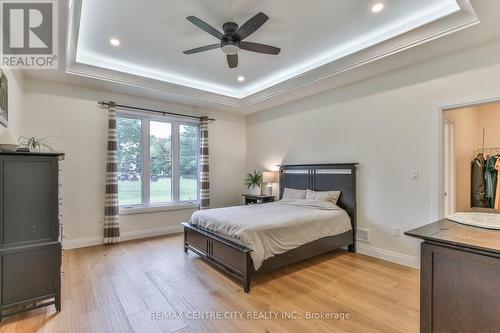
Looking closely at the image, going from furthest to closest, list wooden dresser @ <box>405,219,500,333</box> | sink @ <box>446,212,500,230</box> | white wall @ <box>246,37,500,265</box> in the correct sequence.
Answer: white wall @ <box>246,37,500,265</box> → sink @ <box>446,212,500,230</box> → wooden dresser @ <box>405,219,500,333</box>

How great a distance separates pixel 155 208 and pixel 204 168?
1.27m

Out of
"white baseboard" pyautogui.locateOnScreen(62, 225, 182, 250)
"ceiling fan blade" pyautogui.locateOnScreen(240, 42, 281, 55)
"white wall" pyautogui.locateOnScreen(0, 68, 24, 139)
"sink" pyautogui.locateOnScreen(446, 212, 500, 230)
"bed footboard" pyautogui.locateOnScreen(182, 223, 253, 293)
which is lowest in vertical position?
"white baseboard" pyautogui.locateOnScreen(62, 225, 182, 250)

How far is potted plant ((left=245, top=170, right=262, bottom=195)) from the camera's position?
5613mm

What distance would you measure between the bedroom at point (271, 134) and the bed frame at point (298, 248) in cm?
8

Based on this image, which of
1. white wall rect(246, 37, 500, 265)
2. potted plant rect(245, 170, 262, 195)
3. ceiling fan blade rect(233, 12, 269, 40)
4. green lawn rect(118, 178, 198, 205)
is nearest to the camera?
ceiling fan blade rect(233, 12, 269, 40)

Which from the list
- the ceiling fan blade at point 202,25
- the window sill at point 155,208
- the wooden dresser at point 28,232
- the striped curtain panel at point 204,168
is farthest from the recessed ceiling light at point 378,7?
the window sill at point 155,208

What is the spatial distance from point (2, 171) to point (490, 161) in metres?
6.52

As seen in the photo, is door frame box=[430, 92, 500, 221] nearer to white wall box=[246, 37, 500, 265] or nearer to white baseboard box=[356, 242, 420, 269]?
white wall box=[246, 37, 500, 265]

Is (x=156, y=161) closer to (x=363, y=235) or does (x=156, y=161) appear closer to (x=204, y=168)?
(x=204, y=168)

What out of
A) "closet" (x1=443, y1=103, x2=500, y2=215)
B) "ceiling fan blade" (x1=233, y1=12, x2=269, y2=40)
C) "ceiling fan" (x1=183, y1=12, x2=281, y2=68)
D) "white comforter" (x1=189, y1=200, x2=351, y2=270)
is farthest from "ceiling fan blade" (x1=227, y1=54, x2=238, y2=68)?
"closet" (x1=443, y1=103, x2=500, y2=215)

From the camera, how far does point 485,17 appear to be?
7.74 feet

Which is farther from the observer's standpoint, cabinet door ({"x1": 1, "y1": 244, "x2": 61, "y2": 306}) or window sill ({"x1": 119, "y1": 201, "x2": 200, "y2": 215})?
window sill ({"x1": 119, "y1": 201, "x2": 200, "y2": 215})

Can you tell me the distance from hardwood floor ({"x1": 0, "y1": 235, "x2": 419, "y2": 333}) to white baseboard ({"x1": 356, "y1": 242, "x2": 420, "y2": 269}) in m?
0.12

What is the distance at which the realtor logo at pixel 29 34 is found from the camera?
238 centimetres
